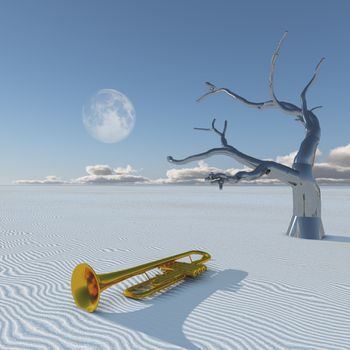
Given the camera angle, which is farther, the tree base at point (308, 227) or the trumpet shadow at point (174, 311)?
the tree base at point (308, 227)

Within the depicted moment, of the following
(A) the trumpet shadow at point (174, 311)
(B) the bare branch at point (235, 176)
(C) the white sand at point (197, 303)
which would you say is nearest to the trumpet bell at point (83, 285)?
(C) the white sand at point (197, 303)

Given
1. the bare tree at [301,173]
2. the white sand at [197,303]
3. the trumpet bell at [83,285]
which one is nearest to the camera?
the white sand at [197,303]

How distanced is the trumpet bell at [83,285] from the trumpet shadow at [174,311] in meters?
0.36

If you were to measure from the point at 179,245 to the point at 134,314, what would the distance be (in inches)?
205

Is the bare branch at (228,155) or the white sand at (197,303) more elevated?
the bare branch at (228,155)

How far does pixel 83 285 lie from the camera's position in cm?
469

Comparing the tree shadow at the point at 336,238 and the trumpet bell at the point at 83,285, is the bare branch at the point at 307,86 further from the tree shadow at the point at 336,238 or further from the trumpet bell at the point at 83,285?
the trumpet bell at the point at 83,285

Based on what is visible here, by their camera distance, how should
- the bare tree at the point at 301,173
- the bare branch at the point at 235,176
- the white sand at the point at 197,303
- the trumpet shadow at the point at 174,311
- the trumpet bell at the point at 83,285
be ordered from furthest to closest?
the bare tree at the point at 301,173 < the bare branch at the point at 235,176 < the trumpet bell at the point at 83,285 < the trumpet shadow at the point at 174,311 < the white sand at the point at 197,303

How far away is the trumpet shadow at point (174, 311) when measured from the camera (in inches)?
147

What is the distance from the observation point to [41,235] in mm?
11555

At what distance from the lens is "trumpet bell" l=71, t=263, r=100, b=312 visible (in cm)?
452

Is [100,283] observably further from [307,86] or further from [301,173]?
[307,86]

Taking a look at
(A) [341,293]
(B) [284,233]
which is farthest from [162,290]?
(B) [284,233]

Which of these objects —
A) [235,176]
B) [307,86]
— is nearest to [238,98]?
[307,86]
